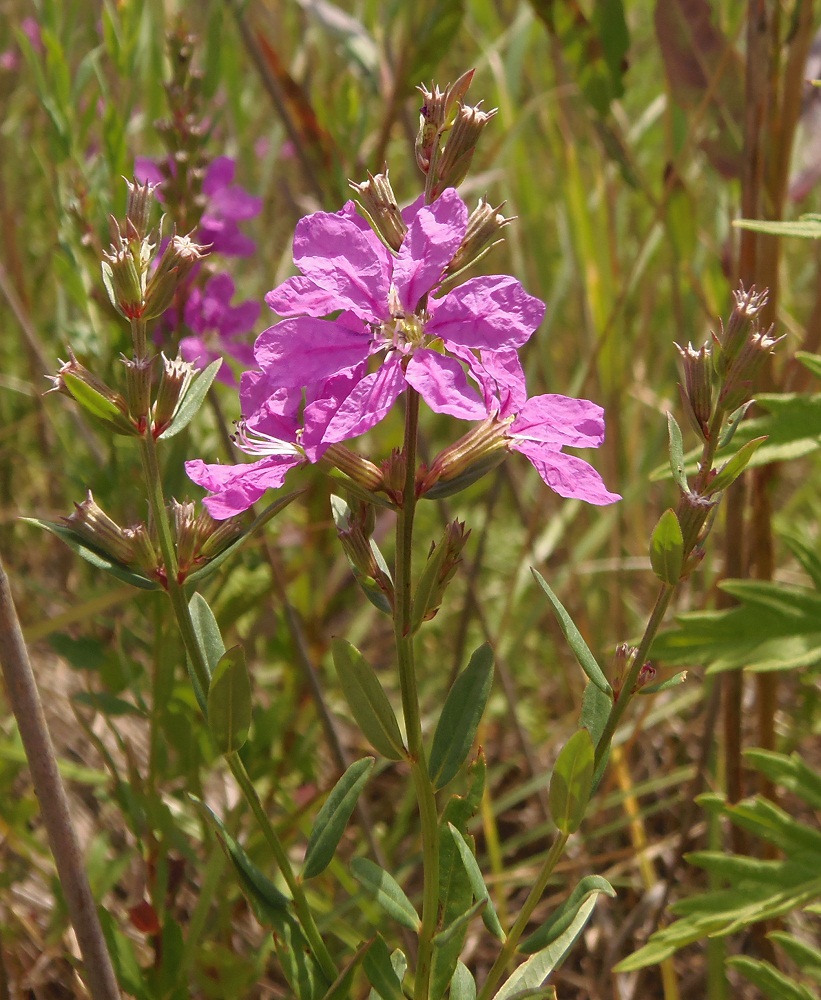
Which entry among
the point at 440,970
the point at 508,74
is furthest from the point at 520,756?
the point at 508,74

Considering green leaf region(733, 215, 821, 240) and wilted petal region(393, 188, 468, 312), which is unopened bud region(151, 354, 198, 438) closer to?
wilted petal region(393, 188, 468, 312)

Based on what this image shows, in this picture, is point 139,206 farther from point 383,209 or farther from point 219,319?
point 219,319

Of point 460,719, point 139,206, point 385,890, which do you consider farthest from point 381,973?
point 139,206

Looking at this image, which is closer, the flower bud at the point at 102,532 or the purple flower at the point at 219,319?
the flower bud at the point at 102,532

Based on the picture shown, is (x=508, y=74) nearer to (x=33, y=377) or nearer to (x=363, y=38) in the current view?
(x=363, y=38)

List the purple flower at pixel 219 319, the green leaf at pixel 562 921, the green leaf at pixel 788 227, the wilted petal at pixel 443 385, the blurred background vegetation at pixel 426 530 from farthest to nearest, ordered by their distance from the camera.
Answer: the purple flower at pixel 219 319
the blurred background vegetation at pixel 426 530
the green leaf at pixel 788 227
the green leaf at pixel 562 921
the wilted petal at pixel 443 385

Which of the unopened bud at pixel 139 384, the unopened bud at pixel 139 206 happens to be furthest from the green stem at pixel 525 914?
the unopened bud at pixel 139 206

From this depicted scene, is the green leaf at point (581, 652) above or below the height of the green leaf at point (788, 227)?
below

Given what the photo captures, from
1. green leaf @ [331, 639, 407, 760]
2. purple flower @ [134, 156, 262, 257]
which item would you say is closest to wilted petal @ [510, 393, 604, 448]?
green leaf @ [331, 639, 407, 760]

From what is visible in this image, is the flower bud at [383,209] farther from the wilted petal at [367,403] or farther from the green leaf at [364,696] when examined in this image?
the green leaf at [364,696]
